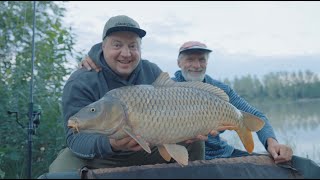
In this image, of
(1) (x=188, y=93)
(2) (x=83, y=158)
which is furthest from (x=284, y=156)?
(2) (x=83, y=158)

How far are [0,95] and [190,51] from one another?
1.39 m

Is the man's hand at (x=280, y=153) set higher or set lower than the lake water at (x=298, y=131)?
higher

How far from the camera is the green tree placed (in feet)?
9.30

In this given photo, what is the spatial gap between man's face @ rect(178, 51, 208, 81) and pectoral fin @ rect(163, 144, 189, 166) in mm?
1168

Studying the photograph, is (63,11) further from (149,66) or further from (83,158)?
(83,158)

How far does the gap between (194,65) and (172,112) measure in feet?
4.08

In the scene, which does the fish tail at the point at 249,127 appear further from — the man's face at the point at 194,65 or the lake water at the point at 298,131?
the lake water at the point at 298,131

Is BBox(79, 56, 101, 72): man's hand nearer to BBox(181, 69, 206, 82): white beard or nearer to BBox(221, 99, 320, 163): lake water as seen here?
BBox(181, 69, 206, 82): white beard

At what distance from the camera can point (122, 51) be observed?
2.09 metres

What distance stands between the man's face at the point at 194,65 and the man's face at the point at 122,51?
77 cm

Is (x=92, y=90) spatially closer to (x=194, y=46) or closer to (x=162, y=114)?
(x=162, y=114)

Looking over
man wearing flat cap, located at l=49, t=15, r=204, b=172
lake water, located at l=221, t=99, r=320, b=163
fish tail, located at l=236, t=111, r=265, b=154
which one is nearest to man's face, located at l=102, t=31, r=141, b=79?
man wearing flat cap, located at l=49, t=15, r=204, b=172

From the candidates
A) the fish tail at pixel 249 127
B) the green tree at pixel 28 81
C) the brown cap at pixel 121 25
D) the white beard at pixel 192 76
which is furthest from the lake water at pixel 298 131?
the brown cap at pixel 121 25

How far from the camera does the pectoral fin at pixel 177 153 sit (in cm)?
169
